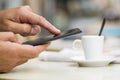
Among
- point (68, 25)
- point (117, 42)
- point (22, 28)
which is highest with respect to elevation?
point (68, 25)

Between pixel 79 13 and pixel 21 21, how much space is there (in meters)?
2.98

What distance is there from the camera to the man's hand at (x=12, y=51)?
87 centimetres

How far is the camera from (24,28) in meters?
1.16

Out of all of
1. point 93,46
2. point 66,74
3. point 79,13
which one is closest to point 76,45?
point 93,46

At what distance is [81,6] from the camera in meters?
4.12

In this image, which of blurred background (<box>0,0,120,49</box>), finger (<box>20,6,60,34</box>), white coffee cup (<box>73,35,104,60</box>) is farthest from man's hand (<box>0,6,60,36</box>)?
blurred background (<box>0,0,120,49</box>)

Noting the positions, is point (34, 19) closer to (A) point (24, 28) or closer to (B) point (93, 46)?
(A) point (24, 28)

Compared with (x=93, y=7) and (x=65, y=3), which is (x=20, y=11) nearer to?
(x=93, y=7)

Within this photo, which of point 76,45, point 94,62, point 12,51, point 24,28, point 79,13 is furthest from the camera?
point 79,13

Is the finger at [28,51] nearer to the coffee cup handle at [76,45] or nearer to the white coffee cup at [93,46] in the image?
the white coffee cup at [93,46]

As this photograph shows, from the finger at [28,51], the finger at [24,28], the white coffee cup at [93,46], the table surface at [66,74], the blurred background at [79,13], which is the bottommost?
the table surface at [66,74]

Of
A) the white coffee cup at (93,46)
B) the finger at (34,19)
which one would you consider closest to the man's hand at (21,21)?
the finger at (34,19)

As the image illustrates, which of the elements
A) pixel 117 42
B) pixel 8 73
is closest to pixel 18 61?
pixel 8 73

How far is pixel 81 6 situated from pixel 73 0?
0.15 metres
